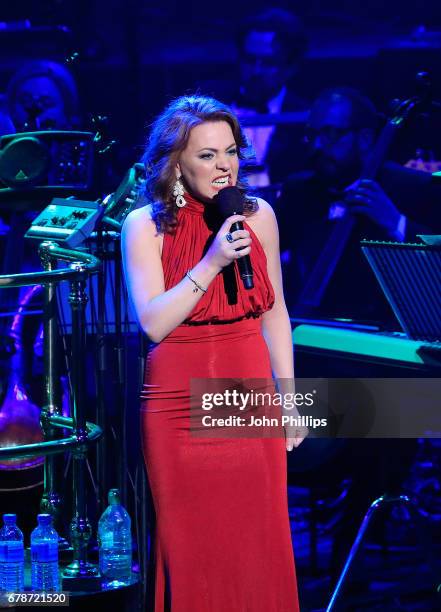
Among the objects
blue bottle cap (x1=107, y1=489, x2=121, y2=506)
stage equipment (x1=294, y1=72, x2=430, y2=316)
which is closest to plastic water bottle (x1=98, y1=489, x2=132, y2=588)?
blue bottle cap (x1=107, y1=489, x2=121, y2=506)

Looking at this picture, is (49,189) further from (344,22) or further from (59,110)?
(344,22)

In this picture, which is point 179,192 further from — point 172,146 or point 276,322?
point 276,322

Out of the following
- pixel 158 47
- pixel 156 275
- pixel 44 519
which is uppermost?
pixel 158 47

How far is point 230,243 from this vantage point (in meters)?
2.47

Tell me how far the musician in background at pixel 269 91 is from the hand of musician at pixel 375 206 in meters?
0.38

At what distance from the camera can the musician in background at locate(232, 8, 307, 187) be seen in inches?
186

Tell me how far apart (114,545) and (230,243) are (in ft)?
3.49

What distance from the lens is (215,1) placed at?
4754mm

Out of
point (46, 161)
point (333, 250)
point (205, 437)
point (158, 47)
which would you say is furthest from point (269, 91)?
point (205, 437)

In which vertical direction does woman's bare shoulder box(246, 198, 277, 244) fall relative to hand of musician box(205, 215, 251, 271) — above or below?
above

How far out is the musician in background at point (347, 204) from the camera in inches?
177

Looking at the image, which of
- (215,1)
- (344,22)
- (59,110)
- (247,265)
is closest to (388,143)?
(344,22)

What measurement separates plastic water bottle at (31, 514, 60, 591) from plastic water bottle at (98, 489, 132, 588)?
0.42 ft

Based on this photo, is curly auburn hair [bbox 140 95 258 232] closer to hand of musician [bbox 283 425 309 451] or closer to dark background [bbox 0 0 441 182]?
→ hand of musician [bbox 283 425 309 451]
